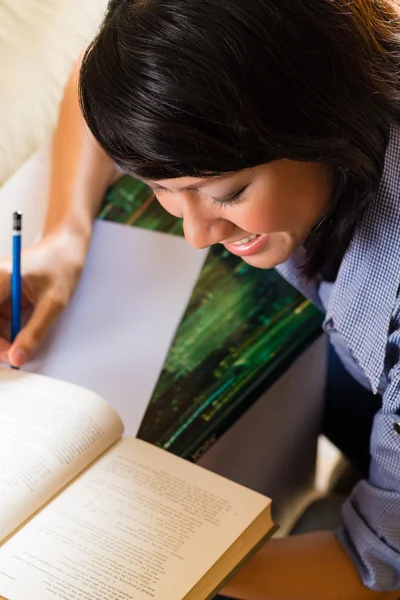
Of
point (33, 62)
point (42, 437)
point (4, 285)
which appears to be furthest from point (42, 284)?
point (33, 62)

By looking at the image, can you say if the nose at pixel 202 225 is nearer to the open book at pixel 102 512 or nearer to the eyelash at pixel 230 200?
the eyelash at pixel 230 200

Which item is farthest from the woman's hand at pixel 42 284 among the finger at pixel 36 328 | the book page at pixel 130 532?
the book page at pixel 130 532

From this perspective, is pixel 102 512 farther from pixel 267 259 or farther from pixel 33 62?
pixel 33 62

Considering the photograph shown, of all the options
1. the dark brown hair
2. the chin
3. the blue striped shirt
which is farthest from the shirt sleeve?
the dark brown hair

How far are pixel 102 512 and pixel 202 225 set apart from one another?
26 centimetres

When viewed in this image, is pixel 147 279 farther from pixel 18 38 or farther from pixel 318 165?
pixel 18 38

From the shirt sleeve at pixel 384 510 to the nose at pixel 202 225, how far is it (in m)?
0.20

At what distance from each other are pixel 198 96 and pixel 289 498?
2.71 ft

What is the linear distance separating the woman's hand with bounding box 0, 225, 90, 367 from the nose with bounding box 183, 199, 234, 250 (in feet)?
0.81

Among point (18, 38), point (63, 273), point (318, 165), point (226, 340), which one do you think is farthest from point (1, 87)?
point (318, 165)

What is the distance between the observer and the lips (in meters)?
0.79

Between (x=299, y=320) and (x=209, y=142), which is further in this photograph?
(x=299, y=320)

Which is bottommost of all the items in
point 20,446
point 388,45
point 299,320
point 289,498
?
point 289,498

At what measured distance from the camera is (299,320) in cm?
97
